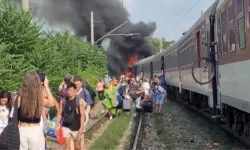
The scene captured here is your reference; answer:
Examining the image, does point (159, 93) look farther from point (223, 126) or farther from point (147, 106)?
point (223, 126)

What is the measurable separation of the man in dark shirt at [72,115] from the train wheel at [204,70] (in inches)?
191

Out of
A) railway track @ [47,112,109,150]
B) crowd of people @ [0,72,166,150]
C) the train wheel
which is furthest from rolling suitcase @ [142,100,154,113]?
crowd of people @ [0,72,166,150]

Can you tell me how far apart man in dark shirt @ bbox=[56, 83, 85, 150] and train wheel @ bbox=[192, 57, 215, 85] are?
4.85m

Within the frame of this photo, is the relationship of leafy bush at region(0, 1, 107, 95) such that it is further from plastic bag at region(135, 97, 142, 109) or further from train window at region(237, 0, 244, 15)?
train window at region(237, 0, 244, 15)

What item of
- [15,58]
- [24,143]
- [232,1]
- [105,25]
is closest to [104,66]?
[105,25]

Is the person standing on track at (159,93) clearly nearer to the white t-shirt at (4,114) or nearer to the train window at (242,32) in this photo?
the train window at (242,32)

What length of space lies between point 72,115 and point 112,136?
5.20m

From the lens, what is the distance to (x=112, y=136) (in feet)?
44.8

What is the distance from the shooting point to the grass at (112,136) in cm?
1205

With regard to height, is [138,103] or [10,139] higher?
[10,139]

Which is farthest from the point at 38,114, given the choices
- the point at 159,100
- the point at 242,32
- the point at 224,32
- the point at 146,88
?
the point at 146,88

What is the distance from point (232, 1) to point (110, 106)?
9.91m

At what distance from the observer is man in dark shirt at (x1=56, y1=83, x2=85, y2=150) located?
855 cm

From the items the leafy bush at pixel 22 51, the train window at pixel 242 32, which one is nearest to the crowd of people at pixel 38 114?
the train window at pixel 242 32
